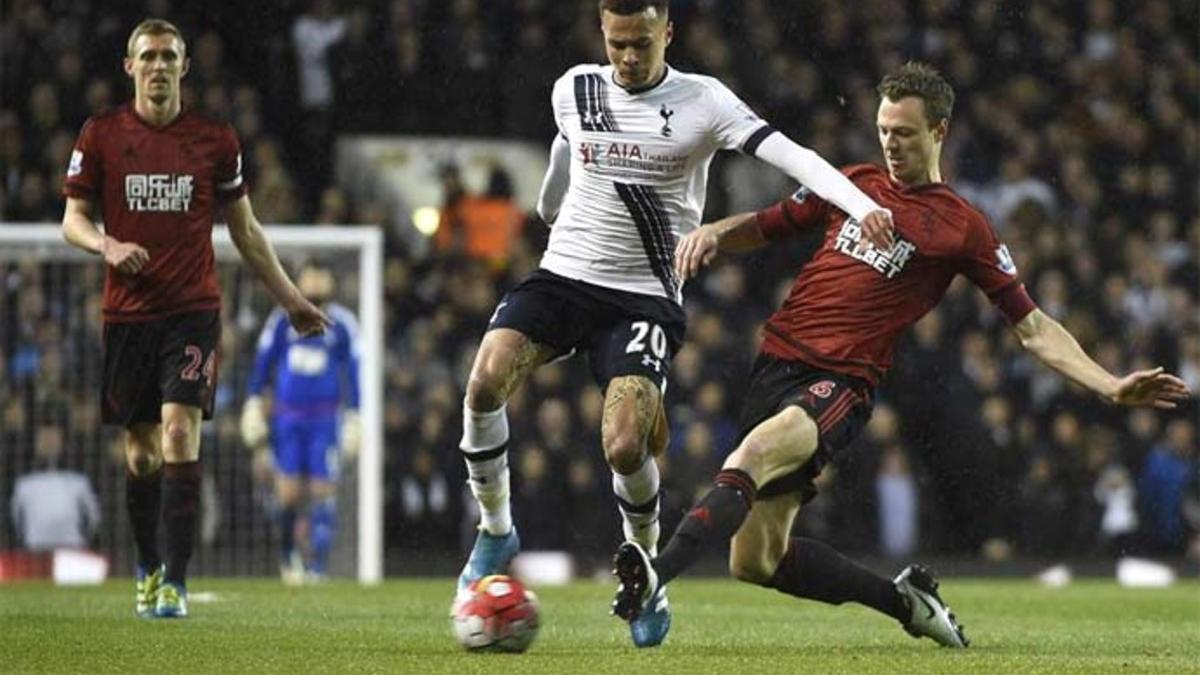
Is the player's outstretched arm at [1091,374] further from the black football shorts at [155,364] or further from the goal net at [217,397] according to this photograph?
the goal net at [217,397]

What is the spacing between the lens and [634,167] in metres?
8.49

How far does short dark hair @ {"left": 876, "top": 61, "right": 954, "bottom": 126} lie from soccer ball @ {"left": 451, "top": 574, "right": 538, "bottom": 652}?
2.10 m

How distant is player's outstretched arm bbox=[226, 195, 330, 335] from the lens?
33.1 feet

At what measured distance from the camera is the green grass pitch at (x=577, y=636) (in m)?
7.33

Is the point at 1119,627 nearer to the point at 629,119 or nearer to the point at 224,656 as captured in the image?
the point at 629,119

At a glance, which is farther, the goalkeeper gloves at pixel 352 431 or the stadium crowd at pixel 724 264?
the stadium crowd at pixel 724 264

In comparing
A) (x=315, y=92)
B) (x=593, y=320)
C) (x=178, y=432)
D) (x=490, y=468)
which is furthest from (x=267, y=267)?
(x=315, y=92)

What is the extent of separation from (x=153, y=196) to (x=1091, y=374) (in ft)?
13.2

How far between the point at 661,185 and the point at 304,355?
7.02 meters

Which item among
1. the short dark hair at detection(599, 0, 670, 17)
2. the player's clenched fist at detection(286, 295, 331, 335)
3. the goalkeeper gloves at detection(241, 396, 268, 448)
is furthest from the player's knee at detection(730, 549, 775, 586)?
the goalkeeper gloves at detection(241, 396, 268, 448)

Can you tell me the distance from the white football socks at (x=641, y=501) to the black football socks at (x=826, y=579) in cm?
59

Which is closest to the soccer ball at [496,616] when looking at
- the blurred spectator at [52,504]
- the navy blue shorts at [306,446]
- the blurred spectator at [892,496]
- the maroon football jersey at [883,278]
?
the maroon football jersey at [883,278]

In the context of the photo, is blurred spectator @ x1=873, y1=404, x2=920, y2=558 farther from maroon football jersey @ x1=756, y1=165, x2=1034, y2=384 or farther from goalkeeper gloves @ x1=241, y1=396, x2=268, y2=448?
maroon football jersey @ x1=756, y1=165, x2=1034, y2=384

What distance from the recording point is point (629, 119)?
8469 mm
